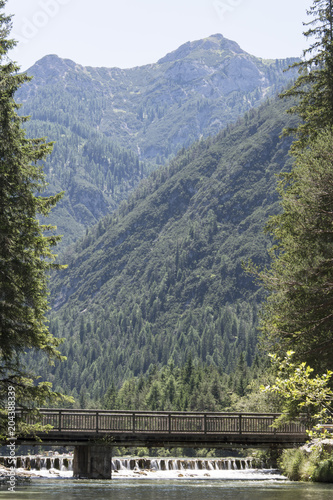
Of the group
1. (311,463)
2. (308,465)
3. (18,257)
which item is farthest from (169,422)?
(18,257)

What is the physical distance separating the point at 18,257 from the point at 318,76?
19063mm

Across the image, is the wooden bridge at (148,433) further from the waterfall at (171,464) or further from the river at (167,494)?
the waterfall at (171,464)

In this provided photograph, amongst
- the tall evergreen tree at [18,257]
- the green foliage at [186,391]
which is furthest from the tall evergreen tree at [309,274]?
the green foliage at [186,391]

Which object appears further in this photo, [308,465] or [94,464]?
[94,464]

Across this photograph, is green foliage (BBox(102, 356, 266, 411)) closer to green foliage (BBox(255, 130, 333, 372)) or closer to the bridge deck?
the bridge deck

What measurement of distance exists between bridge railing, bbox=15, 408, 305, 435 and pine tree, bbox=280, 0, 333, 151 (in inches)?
667

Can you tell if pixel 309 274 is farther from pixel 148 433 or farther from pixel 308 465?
pixel 148 433

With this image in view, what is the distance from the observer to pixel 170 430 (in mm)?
41188

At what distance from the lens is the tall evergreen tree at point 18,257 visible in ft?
84.1

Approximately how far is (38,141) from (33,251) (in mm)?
5017

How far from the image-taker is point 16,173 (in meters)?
26.6

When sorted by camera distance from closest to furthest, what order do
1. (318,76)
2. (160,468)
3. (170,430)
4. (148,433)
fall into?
(318,76)
(148,433)
(170,430)
(160,468)

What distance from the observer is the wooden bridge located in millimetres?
39812

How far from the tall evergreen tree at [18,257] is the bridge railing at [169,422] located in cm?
1410
